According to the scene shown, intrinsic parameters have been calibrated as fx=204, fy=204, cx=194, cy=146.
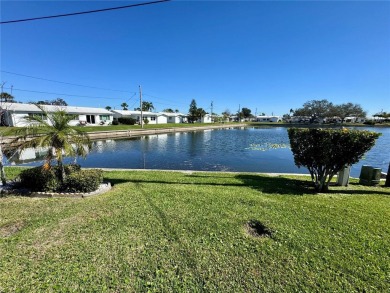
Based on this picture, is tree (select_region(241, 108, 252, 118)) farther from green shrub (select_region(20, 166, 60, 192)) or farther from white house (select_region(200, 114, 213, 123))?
green shrub (select_region(20, 166, 60, 192))

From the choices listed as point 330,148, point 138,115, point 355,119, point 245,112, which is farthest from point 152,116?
point 355,119

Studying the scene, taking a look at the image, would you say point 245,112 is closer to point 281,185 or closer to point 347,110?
point 347,110

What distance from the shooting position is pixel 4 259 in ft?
10.0

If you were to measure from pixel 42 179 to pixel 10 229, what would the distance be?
2207mm

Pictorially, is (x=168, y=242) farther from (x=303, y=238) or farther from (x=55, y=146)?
(x=55, y=146)

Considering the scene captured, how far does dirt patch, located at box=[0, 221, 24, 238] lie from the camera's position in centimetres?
374

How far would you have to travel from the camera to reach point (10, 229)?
3.91 m

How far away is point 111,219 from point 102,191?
6.88 feet

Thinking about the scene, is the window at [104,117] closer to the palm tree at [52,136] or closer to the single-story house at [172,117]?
the single-story house at [172,117]

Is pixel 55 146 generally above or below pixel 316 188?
above

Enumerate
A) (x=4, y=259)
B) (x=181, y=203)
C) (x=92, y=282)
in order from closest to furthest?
(x=92, y=282) → (x=4, y=259) → (x=181, y=203)

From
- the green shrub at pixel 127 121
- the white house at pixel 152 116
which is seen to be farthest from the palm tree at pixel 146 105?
the green shrub at pixel 127 121

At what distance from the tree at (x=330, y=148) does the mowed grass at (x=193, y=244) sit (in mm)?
1025

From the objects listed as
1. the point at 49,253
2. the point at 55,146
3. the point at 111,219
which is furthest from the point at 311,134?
the point at 55,146
